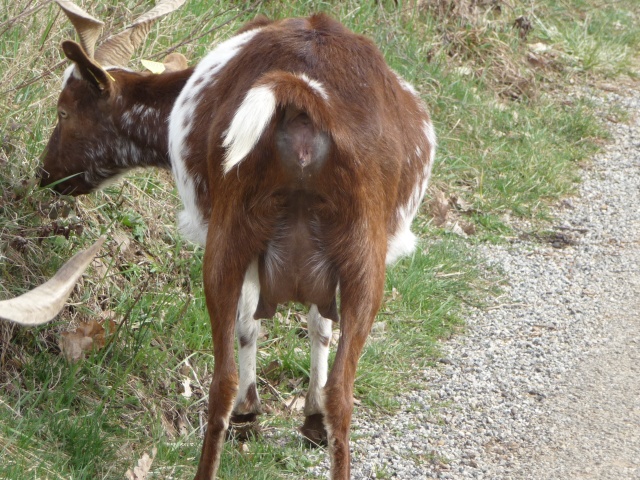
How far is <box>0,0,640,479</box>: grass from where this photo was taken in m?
3.97

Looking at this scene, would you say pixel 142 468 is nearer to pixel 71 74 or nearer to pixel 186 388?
pixel 186 388

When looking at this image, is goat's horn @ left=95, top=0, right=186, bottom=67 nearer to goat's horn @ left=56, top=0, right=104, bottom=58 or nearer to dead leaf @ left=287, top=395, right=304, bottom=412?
goat's horn @ left=56, top=0, right=104, bottom=58

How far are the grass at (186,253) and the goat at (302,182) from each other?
27.8 inches

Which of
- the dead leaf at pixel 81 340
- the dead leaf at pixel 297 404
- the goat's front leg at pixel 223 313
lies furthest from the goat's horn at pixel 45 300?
the dead leaf at pixel 297 404

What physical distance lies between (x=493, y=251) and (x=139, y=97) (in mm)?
2586

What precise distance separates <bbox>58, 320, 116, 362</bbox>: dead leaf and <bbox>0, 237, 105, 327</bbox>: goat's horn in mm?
878

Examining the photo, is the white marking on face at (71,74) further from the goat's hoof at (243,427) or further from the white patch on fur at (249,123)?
the goat's hoof at (243,427)

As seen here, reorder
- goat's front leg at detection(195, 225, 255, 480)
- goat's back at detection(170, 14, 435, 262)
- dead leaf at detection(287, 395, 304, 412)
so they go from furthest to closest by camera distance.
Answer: dead leaf at detection(287, 395, 304, 412) → goat's front leg at detection(195, 225, 255, 480) → goat's back at detection(170, 14, 435, 262)

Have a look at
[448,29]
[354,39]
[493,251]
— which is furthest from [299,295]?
[448,29]

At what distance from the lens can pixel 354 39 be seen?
3.77 meters

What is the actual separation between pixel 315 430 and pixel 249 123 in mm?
Answer: 1755

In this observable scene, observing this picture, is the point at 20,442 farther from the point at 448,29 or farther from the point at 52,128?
the point at 448,29

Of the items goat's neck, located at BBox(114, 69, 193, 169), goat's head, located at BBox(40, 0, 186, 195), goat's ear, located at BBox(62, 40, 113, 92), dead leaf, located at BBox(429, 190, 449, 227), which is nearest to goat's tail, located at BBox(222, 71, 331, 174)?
goat's ear, located at BBox(62, 40, 113, 92)

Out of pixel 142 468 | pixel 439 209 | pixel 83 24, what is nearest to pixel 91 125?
pixel 83 24
